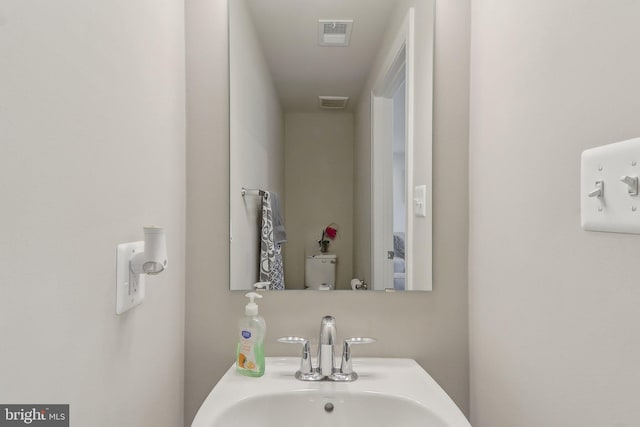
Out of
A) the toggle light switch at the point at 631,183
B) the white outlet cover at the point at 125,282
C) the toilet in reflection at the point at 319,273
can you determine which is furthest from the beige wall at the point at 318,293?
the toggle light switch at the point at 631,183

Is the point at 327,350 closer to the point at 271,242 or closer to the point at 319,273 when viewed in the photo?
the point at 319,273

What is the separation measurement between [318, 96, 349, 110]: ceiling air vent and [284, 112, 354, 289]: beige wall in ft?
0.06

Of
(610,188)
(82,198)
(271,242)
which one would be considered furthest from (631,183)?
(271,242)

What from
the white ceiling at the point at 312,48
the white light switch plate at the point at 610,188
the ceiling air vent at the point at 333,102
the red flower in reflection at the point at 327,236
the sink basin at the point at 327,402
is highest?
the white ceiling at the point at 312,48

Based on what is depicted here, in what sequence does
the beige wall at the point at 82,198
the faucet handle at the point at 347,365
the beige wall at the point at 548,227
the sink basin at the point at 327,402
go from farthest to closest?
the faucet handle at the point at 347,365 < the sink basin at the point at 327,402 < the beige wall at the point at 548,227 < the beige wall at the point at 82,198

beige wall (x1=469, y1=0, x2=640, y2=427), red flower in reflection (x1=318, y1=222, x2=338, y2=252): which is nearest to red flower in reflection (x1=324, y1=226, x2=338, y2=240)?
red flower in reflection (x1=318, y1=222, x2=338, y2=252)

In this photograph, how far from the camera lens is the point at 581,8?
710 millimetres

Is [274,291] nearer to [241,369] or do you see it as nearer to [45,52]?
[241,369]

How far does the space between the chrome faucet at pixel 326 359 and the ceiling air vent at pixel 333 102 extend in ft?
1.79

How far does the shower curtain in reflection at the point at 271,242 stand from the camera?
121 centimetres

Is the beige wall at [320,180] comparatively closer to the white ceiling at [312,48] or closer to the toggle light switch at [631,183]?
the white ceiling at [312,48]

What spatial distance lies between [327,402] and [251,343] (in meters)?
0.22

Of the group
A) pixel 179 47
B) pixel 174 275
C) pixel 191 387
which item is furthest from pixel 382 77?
pixel 191 387

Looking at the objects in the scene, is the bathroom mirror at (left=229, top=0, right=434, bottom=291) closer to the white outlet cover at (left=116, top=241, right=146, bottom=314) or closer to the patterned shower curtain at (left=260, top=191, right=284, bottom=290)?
the patterned shower curtain at (left=260, top=191, right=284, bottom=290)
